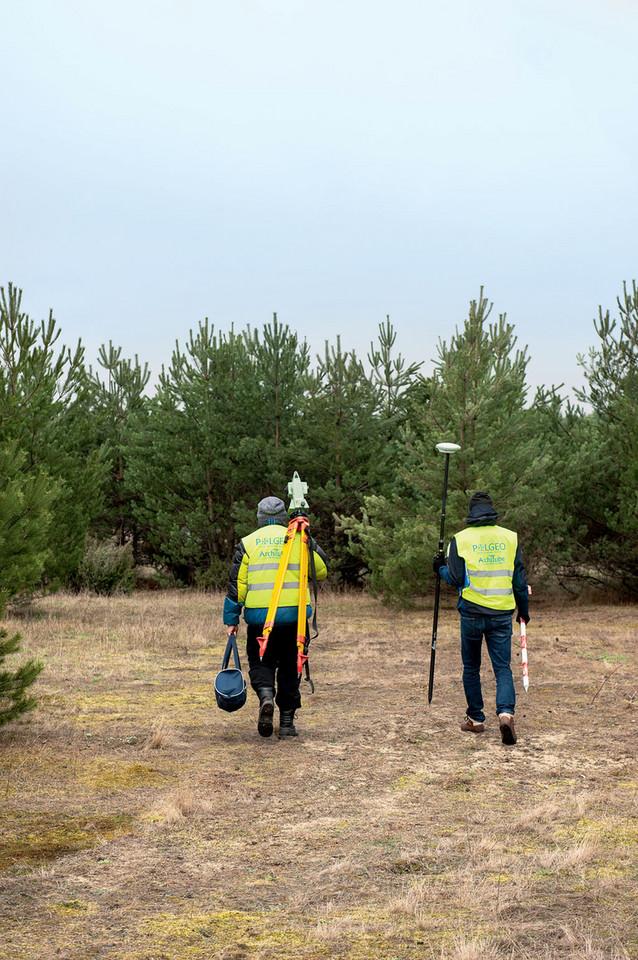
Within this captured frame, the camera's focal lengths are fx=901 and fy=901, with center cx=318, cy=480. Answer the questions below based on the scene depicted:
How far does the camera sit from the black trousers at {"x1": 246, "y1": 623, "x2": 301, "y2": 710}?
7707mm

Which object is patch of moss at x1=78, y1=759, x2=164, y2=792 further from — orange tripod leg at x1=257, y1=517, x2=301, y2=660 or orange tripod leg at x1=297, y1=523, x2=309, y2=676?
orange tripod leg at x1=297, y1=523, x2=309, y2=676

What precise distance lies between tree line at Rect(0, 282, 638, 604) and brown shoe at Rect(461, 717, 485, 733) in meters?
7.24

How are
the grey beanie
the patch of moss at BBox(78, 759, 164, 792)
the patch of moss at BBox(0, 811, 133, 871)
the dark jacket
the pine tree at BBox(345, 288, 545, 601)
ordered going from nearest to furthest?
the patch of moss at BBox(0, 811, 133, 871)
the patch of moss at BBox(78, 759, 164, 792)
the dark jacket
the grey beanie
the pine tree at BBox(345, 288, 545, 601)

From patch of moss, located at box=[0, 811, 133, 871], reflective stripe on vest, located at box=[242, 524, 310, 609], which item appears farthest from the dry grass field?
reflective stripe on vest, located at box=[242, 524, 310, 609]

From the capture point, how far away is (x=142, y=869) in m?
4.67

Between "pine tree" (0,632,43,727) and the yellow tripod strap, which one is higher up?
the yellow tripod strap

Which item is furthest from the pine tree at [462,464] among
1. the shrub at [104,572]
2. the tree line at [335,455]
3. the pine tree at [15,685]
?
the pine tree at [15,685]

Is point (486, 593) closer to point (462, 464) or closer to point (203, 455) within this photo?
point (462, 464)

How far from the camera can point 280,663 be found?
7.83 m

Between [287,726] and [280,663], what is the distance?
0.54 metres

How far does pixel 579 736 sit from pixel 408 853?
10.9ft

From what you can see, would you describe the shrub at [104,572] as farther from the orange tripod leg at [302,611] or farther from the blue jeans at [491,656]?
the blue jeans at [491,656]

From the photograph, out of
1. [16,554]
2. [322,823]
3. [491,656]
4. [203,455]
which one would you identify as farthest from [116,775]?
[203,455]

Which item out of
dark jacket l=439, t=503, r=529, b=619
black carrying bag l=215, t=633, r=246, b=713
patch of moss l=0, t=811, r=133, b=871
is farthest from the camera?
dark jacket l=439, t=503, r=529, b=619
